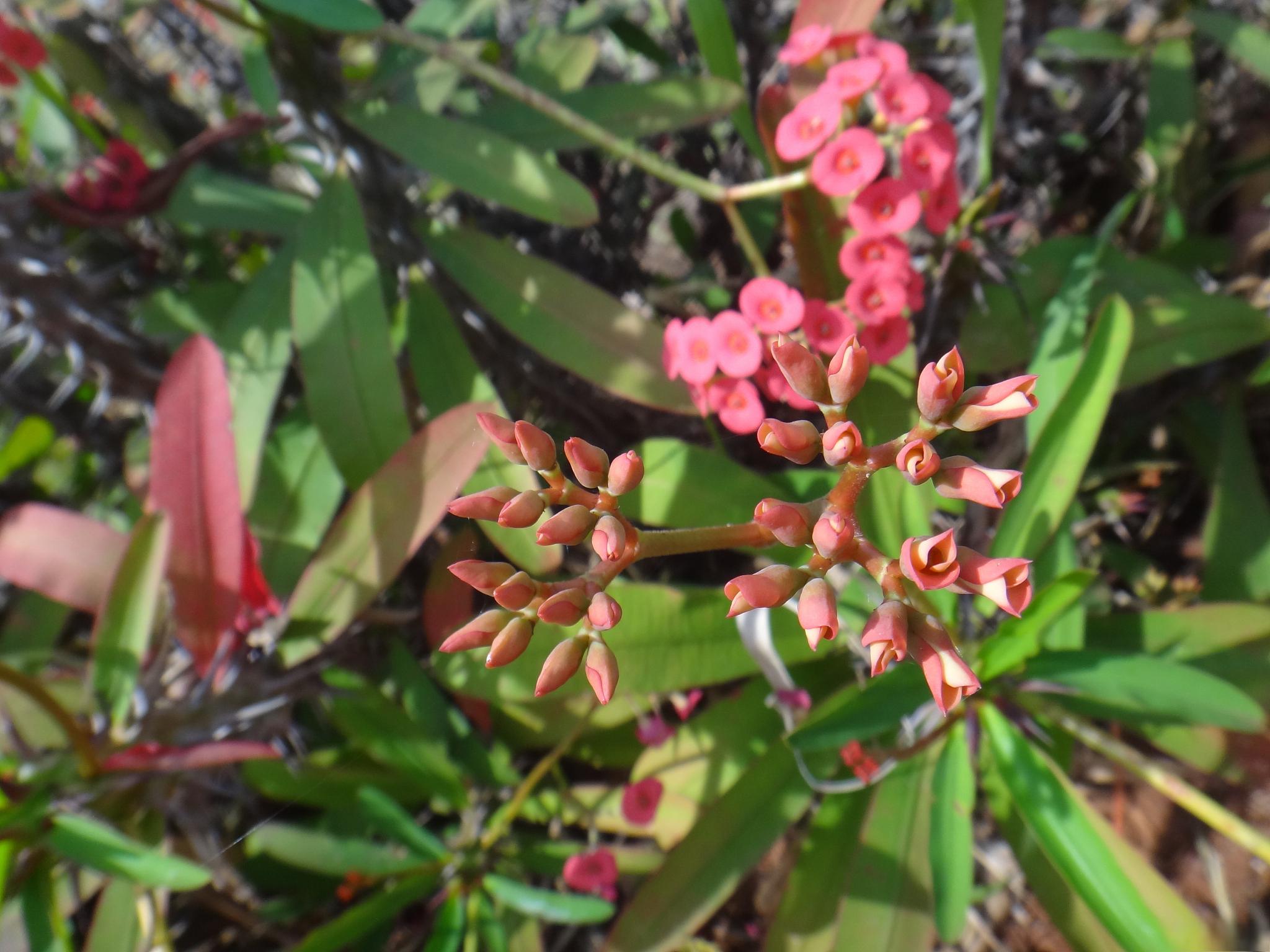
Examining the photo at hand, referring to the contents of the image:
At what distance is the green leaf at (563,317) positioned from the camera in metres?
1.36

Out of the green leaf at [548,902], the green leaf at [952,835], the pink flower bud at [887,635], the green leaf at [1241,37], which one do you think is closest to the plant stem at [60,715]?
the green leaf at [548,902]

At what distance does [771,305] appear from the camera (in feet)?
3.68

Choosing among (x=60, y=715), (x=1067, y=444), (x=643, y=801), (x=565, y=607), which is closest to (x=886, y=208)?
(x=1067, y=444)

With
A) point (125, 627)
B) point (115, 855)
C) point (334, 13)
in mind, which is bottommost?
point (115, 855)

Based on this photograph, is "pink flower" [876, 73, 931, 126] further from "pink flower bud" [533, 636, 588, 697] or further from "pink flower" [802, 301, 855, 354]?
"pink flower bud" [533, 636, 588, 697]

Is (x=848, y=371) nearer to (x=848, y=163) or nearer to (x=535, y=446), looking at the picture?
(x=535, y=446)

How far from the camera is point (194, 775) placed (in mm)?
1400

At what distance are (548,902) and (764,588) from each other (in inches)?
38.0

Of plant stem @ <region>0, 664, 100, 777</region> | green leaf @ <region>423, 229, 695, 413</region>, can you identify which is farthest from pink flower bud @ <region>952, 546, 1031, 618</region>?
plant stem @ <region>0, 664, 100, 777</region>

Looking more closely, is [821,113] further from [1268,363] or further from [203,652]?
[203,652]

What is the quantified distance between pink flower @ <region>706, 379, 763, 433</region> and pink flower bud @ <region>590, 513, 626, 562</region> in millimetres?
515

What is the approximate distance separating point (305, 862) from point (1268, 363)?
1883 millimetres

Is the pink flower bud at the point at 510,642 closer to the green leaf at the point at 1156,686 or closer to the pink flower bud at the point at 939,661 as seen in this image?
the pink flower bud at the point at 939,661

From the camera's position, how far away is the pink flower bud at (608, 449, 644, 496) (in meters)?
0.68
